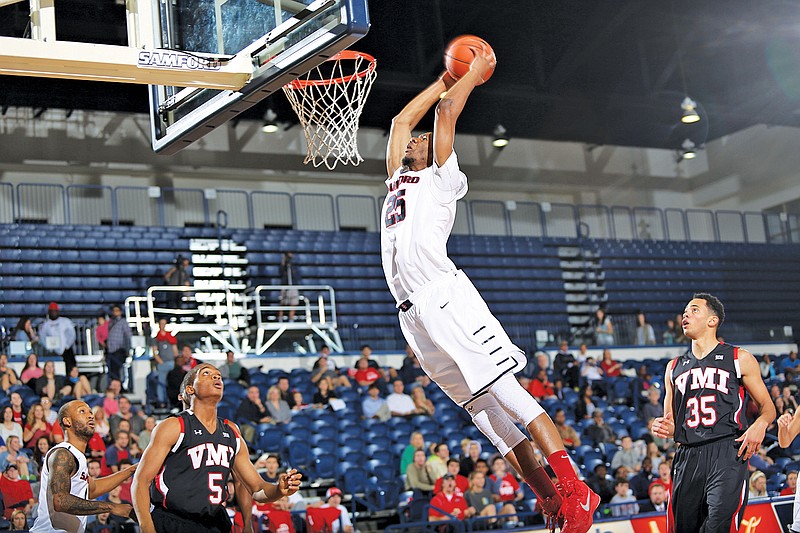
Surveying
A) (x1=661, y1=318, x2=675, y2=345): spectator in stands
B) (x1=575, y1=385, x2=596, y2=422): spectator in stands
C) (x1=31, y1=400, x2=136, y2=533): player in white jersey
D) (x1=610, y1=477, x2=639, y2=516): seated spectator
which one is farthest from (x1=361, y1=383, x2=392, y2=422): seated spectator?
(x1=661, y1=318, x2=675, y2=345): spectator in stands

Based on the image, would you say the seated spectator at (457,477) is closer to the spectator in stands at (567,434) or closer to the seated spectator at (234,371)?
the spectator in stands at (567,434)

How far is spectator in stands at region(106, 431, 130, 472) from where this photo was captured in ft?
36.0

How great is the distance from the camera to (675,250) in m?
22.7

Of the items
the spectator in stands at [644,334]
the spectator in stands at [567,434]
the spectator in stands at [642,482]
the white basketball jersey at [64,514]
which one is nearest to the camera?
the white basketball jersey at [64,514]

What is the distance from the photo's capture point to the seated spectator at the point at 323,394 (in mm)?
14078

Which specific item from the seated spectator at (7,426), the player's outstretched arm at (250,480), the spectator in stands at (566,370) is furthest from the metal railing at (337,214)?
the player's outstretched arm at (250,480)

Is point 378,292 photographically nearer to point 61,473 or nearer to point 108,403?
point 108,403

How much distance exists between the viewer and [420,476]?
466 inches

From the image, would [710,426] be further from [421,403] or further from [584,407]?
[584,407]

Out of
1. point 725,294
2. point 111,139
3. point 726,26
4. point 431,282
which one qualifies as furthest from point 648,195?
point 431,282

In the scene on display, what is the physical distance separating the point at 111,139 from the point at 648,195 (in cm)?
1306

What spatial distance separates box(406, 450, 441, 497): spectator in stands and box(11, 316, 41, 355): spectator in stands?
658 cm

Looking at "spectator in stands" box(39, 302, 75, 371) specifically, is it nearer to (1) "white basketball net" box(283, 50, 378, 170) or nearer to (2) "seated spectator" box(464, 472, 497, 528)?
(2) "seated spectator" box(464, 472, 497, 528)

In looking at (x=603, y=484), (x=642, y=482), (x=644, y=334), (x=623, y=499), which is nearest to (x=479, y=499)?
(x=623, y=499)
